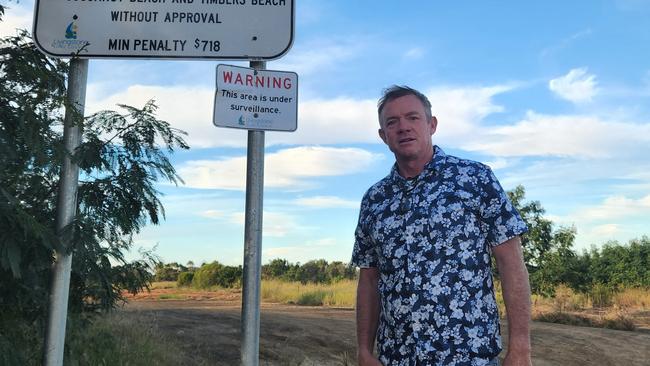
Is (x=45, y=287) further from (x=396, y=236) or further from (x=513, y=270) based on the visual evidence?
(x=513, y=270)

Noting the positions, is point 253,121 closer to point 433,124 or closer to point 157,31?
point 157,31

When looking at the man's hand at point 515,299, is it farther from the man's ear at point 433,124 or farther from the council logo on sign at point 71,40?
the council logo on sign at point 71,40

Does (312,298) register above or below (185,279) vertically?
below

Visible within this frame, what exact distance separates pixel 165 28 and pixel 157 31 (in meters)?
0.05

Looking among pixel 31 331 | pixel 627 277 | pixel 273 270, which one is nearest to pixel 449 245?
pixel 31 331

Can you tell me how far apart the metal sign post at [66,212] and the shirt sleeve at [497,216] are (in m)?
2.44

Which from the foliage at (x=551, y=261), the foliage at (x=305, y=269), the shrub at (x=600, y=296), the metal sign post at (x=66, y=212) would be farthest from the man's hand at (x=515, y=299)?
the foliage at (x=305, y=269)

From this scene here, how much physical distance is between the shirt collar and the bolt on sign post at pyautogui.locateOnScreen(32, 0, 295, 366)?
3.39 ft

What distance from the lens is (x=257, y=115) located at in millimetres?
3570

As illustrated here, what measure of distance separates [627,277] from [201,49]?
32.1 metres

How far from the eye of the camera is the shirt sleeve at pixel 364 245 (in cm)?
296

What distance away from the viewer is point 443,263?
2.51 meters

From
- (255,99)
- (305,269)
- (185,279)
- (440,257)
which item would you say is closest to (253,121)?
(255,99)

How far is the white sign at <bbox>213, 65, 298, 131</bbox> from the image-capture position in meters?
3.50
